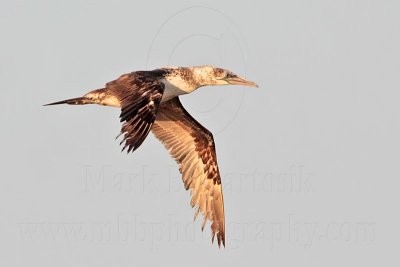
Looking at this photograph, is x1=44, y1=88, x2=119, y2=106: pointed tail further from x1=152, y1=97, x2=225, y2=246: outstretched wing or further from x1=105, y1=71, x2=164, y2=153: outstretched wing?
x1=152, y1=97, x2=225, y2=246: outstretched wing

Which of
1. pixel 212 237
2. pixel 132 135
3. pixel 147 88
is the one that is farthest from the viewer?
pixel 212 237

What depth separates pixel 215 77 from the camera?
2402cm

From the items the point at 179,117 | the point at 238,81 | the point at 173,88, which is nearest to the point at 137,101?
the point at 173,88

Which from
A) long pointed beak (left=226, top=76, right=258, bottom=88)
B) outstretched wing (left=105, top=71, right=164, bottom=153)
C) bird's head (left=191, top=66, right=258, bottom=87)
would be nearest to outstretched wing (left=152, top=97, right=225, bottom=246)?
bird's head (left=191, top=66, right=258, bottom=87)

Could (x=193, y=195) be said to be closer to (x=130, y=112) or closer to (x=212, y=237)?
(x=212, y=237)

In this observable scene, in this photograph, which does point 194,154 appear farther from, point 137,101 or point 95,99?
point 137,101

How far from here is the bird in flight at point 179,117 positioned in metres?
20.4

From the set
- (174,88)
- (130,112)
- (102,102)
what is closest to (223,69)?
(174,88)

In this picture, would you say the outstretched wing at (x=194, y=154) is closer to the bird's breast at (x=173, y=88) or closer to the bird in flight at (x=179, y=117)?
the bird in flight at (x=179, y=117)

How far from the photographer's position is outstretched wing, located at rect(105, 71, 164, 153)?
1939 centimetres

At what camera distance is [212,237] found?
25.1 metres

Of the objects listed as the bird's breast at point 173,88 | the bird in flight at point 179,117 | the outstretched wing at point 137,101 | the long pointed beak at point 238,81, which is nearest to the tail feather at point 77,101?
the bird in flight at point 179,117

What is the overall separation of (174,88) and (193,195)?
3.30 metres

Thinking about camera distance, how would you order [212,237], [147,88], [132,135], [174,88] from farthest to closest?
[212,237] < [174,88] < [147,88] < [132,135]
